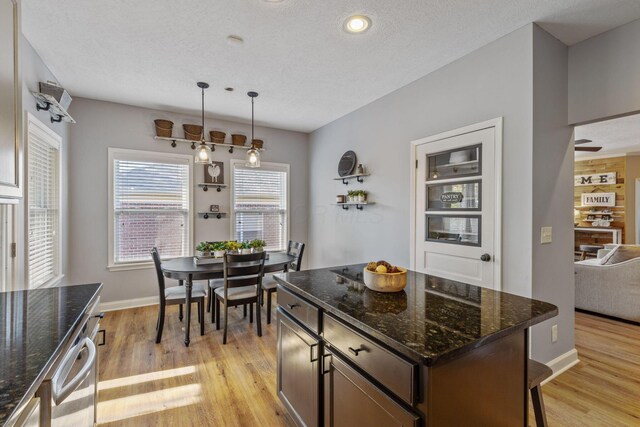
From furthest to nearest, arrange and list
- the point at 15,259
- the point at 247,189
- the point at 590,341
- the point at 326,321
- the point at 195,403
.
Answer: the point at 247,189 < the point at 590,341 < the point at 15,259 < the point at 195,403 < the point at 326,321

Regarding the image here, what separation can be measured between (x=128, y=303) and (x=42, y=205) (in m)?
1.73

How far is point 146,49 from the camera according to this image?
8.80 ft

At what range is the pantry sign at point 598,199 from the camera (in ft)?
22.4

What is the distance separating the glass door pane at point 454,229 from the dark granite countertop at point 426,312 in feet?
3.17

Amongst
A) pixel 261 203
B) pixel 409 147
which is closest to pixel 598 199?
pixel 409 147

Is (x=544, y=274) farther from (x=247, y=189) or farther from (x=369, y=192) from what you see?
(x=247, y=189)

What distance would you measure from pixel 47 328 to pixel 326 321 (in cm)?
120

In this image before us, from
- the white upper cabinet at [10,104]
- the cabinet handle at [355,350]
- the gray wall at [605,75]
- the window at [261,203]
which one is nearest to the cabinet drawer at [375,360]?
the cabinet handle at [355,350]

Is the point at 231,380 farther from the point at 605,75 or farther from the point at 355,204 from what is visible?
the point at 605,75

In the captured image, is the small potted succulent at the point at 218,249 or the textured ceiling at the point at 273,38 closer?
the textured ceiling at the point at 273,38

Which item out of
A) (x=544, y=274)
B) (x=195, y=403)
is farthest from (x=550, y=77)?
(x=195, y=403)

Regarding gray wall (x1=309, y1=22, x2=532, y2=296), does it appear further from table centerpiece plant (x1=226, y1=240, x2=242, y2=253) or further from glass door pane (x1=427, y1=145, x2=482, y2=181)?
table centerpiece plant (x1=226, y1=240, x2=242, y2=253)

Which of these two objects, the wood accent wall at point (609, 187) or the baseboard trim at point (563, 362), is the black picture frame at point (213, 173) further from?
the wood accent wall at point (609, 187)

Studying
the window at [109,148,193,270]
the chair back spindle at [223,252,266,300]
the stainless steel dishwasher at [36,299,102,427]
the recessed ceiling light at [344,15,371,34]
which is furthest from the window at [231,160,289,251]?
the stainless steel dishwasher at [36,299,102,427]
